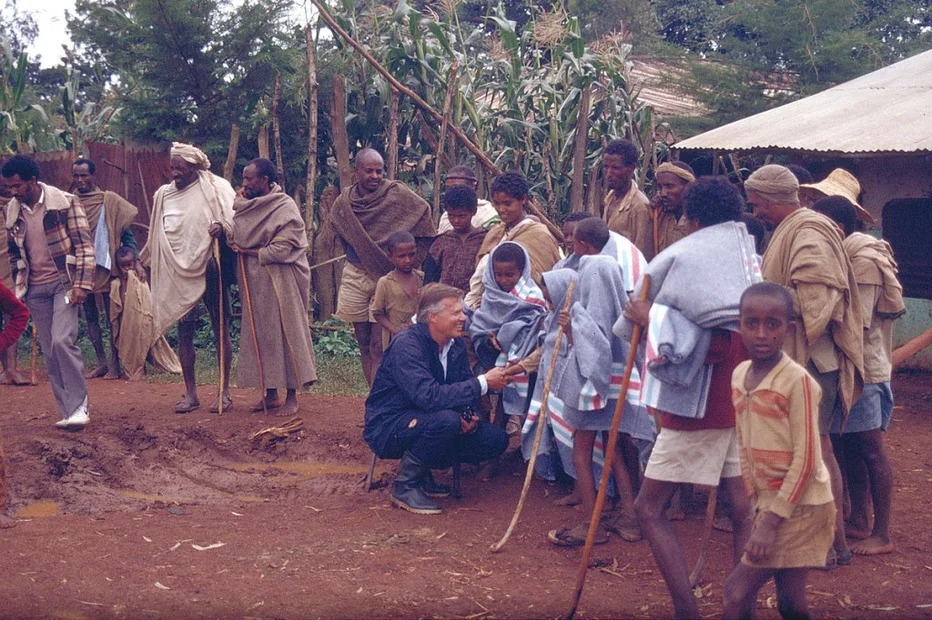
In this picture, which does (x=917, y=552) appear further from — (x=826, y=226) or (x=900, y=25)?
(x=900, y=25)

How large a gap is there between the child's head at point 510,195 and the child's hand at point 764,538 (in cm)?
303

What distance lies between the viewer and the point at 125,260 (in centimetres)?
990

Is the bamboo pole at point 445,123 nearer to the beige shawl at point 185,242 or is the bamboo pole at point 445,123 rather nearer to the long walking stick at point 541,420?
the beige shawl at point 185,242

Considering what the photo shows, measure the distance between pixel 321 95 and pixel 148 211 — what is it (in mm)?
2246

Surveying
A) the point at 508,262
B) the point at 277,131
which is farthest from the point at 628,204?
the point at 277,131

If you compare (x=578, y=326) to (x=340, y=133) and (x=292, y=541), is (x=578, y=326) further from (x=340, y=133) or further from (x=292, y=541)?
(x=340, y=133)

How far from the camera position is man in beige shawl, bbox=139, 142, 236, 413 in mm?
7797

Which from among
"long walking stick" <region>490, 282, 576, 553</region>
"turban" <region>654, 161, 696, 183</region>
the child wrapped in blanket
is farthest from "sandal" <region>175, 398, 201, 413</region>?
"turban" <region>654, 161, 696, 183</region>

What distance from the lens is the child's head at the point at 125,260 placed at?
32.4ft

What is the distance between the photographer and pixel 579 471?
5.18 meters

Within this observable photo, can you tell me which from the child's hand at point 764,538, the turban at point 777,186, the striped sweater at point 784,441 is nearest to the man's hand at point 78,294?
the turban at point 777,186

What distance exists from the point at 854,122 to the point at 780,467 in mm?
6509

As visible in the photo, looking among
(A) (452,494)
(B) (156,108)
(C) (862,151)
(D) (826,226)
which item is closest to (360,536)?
(A) (452,494)

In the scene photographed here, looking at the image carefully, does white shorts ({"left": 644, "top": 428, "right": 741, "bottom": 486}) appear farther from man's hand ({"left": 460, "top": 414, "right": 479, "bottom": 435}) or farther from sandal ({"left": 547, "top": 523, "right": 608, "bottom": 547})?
man's hand ({"left": 460, "top": 414, "right": 479, "bottom": 435})
